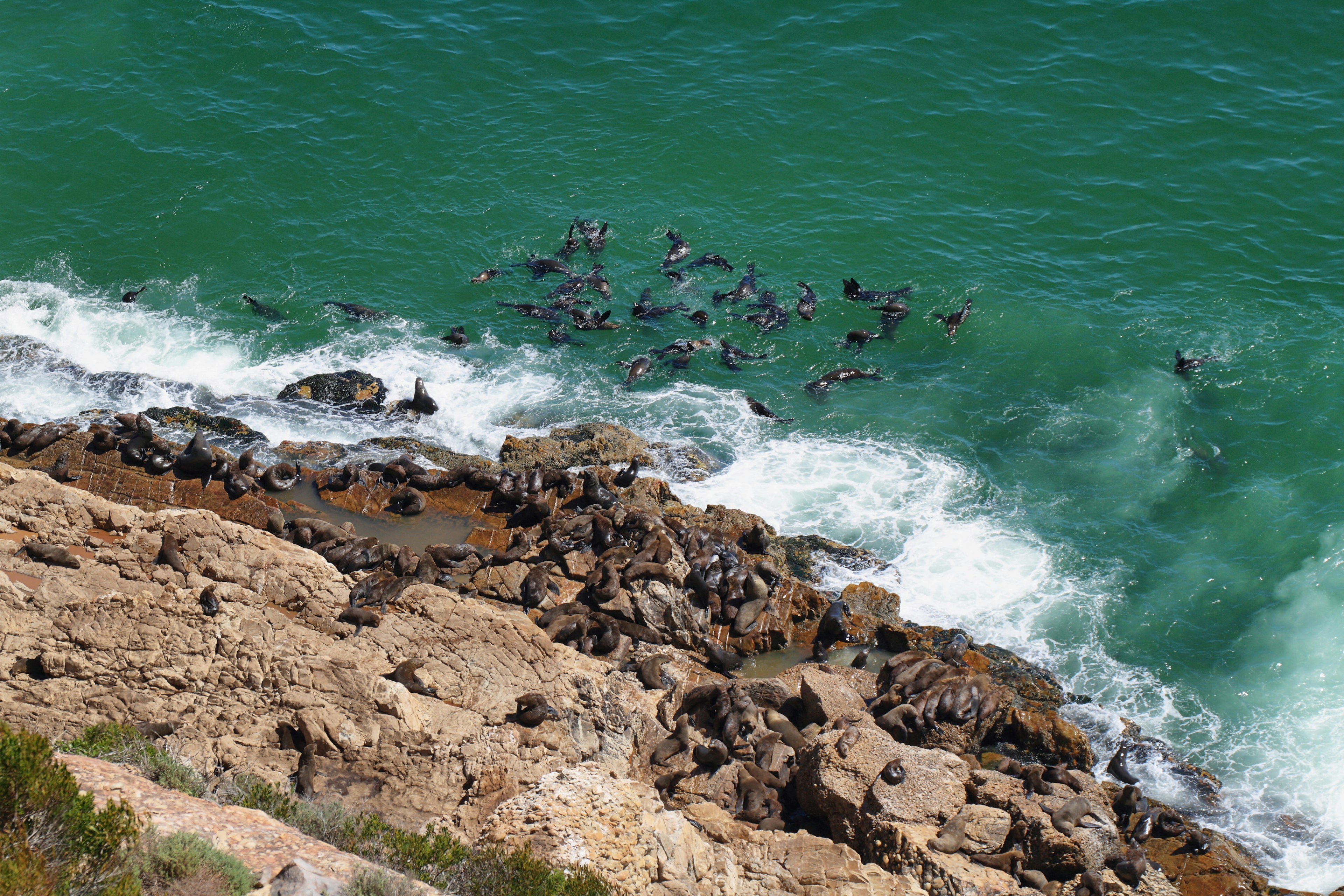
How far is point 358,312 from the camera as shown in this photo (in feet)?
94.7

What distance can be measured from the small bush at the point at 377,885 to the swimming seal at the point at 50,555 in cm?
864

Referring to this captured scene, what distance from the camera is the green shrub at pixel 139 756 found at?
39.5 ft

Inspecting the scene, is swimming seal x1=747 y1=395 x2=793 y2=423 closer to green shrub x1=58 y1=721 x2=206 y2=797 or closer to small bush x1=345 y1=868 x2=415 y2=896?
green shrub x1=58 y1=721 x2=206 y2=797

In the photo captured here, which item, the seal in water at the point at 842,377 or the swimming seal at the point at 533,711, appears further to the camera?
the seal in water at the point at 842,377

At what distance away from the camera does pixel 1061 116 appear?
33.7m

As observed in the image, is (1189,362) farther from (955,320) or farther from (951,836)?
(951,836)

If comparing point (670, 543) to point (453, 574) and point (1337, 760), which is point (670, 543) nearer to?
point (453, 574)

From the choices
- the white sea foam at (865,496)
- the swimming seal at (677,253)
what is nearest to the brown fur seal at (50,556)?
the white sea foam at (865,496)

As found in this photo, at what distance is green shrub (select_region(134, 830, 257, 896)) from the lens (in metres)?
9.62

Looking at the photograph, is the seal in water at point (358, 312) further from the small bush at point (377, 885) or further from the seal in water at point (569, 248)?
the small bush at point (377, 885)

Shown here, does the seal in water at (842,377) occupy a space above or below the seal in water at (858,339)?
below


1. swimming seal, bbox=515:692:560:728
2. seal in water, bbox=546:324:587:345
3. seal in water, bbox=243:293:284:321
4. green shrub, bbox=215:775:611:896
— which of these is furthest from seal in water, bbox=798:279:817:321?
green shrub, bbox=215:775:611:896

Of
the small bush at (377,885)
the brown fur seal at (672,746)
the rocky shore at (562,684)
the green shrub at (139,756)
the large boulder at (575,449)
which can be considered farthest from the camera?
the large boulder at (575,449)

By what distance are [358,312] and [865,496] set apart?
15770 mm
